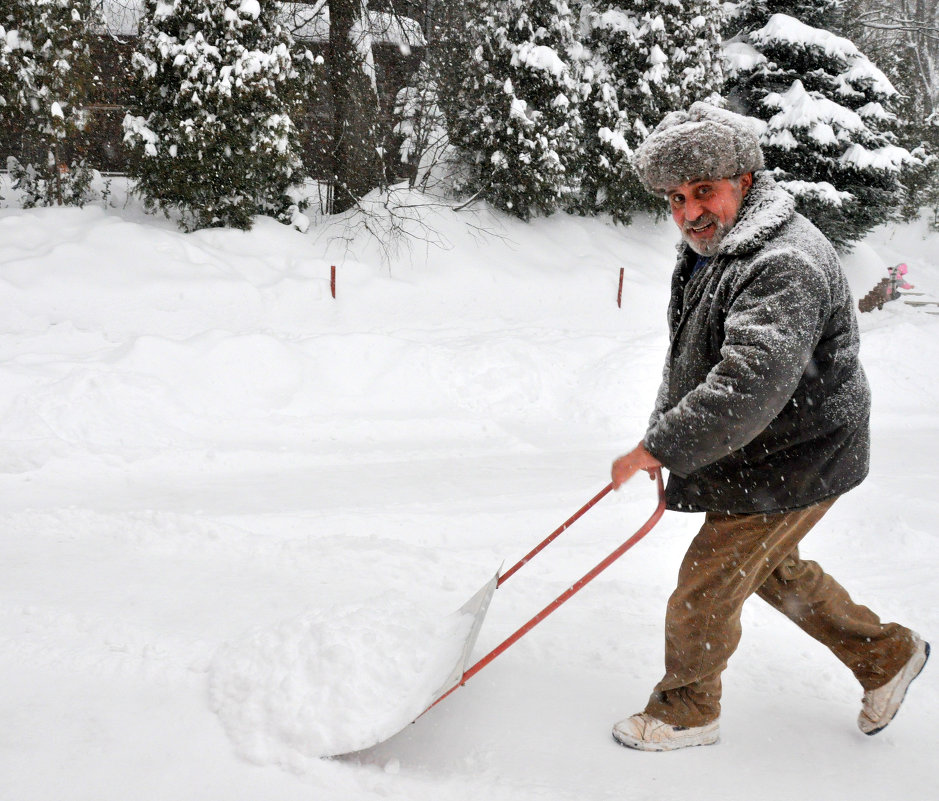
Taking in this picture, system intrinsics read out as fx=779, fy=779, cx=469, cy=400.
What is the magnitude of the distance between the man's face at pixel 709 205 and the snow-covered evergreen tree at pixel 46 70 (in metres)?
9.52

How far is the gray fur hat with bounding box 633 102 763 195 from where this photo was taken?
2205 mm

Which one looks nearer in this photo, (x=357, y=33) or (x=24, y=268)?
(x=24, y=268)

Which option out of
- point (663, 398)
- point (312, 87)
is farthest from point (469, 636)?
point (312, 87)

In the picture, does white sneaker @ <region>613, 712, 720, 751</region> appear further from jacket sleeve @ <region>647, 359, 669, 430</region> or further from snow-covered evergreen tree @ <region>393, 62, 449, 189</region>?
snow-covered evergreen tree @ <region>393, 62, 449, 189</region>

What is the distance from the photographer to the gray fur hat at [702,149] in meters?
2.21

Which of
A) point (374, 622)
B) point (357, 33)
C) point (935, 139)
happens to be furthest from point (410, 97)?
point (935, 139)

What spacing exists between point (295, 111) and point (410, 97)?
2780 millimetres

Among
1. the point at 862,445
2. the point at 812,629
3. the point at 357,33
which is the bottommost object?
the point at 812,629

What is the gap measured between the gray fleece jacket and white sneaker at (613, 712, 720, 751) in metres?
0.75

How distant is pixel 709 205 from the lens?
2.32 metres

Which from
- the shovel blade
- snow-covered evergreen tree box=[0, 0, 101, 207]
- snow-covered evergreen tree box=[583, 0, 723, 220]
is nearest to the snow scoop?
the shovel blade

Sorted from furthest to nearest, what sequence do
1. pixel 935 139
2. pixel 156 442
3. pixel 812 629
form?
pixel 935 139, pixel 156 442, pixel 812 629

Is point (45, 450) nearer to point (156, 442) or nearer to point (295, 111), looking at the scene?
point (156, 442)

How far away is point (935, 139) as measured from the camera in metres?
23.9
